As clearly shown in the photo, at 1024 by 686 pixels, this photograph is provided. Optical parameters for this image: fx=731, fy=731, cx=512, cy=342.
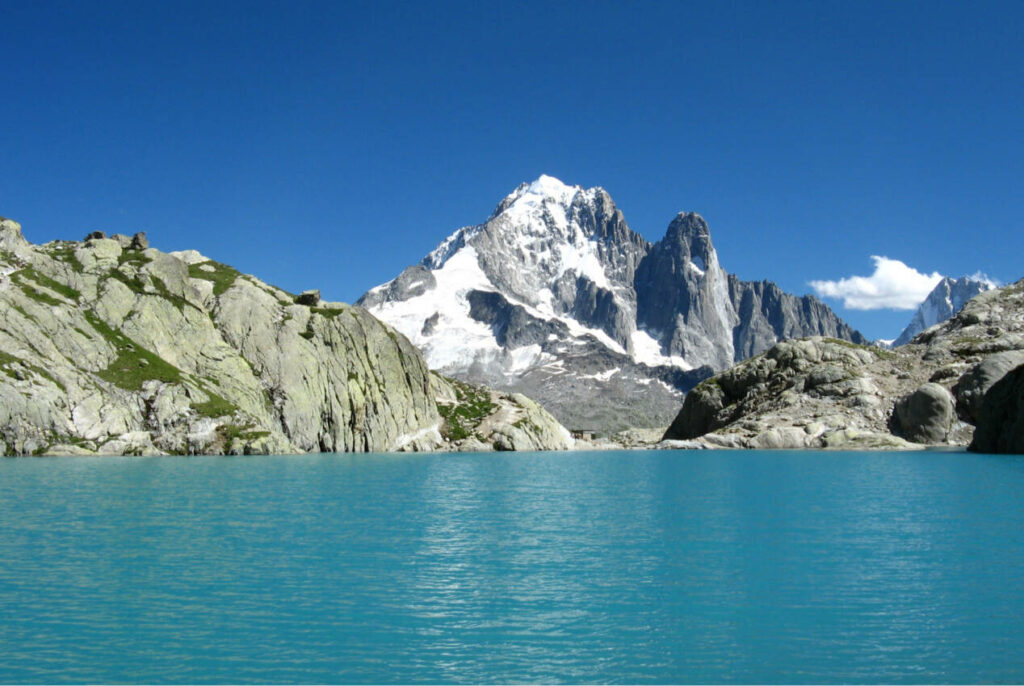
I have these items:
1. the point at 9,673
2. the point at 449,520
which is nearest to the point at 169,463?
the point at 449,520

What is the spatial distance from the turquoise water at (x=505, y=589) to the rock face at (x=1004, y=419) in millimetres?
93512

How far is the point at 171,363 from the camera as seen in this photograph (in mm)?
152000

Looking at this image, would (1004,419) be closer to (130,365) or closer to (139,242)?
(130,365)

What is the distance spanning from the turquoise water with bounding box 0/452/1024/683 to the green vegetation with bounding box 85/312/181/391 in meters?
77.5

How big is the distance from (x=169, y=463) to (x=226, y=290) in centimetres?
8370

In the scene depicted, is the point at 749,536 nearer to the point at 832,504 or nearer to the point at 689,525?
the point at 689,525

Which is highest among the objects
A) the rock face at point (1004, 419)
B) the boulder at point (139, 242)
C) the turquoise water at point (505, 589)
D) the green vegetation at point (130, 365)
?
the boulder at point (139, 242)

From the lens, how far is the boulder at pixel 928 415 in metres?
186

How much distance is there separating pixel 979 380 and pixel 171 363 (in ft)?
620

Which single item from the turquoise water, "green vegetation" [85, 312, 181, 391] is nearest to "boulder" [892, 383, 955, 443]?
the turquoise water

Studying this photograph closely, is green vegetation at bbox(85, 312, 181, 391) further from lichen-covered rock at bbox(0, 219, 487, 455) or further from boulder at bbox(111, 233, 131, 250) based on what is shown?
boulder at bbox(111, 233, 131, 250)

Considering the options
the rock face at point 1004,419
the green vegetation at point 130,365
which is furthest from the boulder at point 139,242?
the rock face at point 1004,419

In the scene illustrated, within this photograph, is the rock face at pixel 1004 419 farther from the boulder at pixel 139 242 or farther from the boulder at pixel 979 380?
the boulder at pixel 139 242


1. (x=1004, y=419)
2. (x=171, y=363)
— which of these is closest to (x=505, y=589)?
(x=171, y=363)
